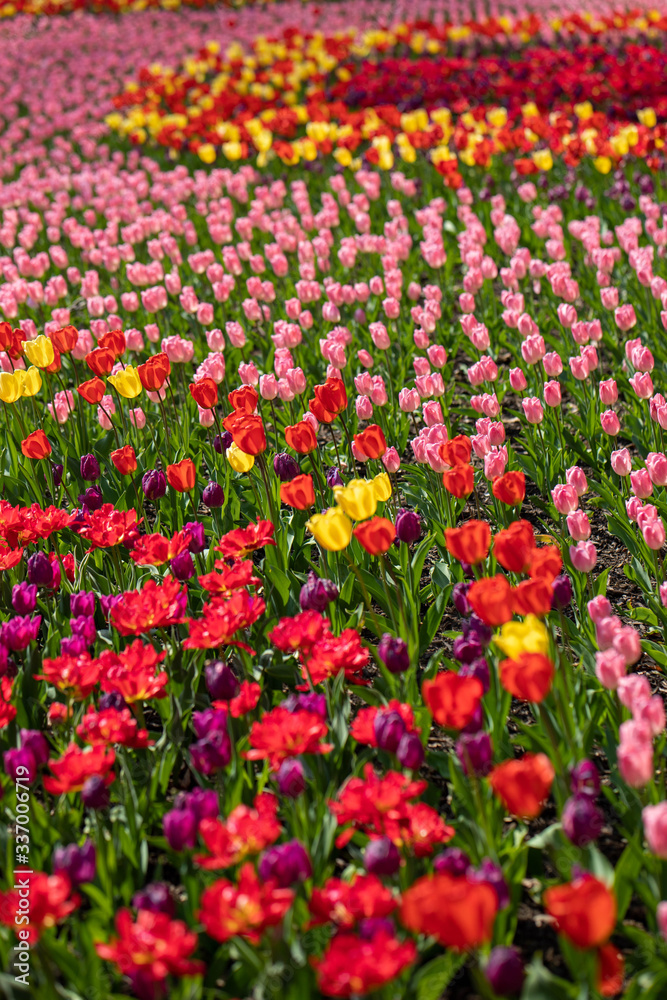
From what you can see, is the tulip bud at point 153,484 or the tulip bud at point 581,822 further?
the tulip bud at point 153,484

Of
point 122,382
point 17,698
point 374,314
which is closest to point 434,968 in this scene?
point 17,698

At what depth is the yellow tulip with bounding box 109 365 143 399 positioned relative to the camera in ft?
12.4

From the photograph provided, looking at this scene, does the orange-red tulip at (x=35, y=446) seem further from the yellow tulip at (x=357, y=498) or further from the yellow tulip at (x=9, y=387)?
the yellow tulip at (x=357, y=498)

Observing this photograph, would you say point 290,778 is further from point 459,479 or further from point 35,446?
point 35,446

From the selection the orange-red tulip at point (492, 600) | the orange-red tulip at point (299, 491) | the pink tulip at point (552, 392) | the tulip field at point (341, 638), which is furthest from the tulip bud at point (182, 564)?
the pink tulip at point (552, 392)

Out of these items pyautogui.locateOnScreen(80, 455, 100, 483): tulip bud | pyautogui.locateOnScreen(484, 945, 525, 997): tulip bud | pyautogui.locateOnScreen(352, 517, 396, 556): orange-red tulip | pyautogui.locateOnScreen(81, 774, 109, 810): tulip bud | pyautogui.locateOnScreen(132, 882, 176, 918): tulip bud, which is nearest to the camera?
pyautogui.locateOnScreen(484, 945, 525, 997): tulip bud

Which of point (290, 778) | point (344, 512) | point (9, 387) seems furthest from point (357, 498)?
point (9, 387)

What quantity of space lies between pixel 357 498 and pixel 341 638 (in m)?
0.39

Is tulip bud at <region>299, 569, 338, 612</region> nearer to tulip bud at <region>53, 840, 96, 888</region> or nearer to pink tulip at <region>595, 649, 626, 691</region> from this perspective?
pink tulip at <region>595, 649, 626, 691</region>

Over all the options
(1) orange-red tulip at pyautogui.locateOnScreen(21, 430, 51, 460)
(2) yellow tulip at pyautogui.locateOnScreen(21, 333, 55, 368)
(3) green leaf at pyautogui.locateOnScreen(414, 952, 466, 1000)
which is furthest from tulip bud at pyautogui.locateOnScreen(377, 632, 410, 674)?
(2) yellow tulip at pyautogui.locateOnScreen(21, 333, 55, 368)

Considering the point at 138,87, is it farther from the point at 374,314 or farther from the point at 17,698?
the point at 17,698

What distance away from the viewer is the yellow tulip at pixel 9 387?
12.1ft

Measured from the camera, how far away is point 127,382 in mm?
3809

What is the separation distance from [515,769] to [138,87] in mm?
13953
